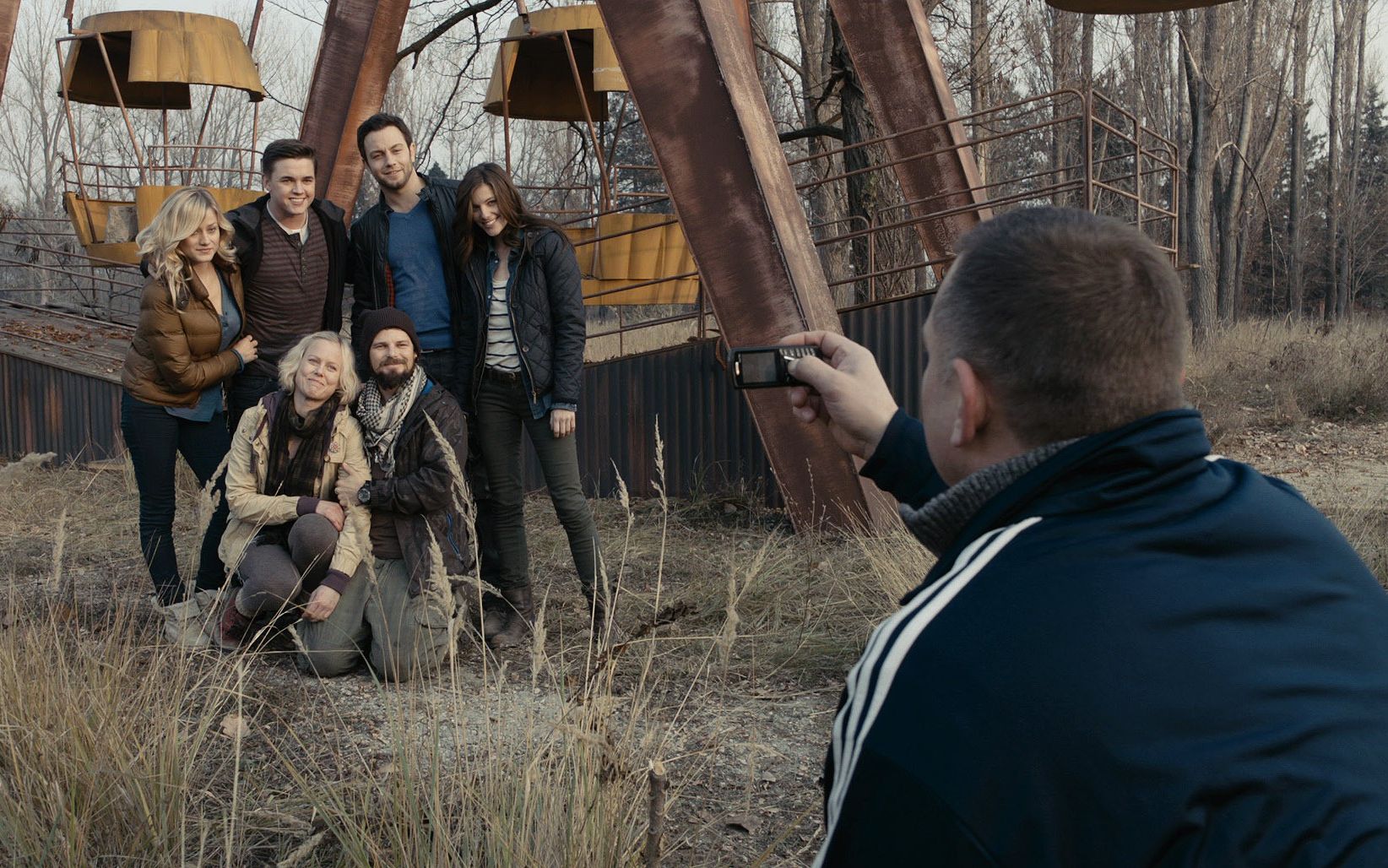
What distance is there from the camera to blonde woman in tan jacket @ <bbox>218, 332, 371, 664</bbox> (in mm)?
4445

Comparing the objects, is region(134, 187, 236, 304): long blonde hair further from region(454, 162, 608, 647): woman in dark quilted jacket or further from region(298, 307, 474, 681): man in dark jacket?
region(454, 162, 608, 647): woman in dark quilted jacket

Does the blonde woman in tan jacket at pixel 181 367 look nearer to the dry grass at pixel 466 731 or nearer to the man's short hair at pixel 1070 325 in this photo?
the dry grass at pixel 466 731

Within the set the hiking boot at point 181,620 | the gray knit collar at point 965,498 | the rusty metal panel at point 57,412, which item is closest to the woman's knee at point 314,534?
the hiking boot at point 181,620

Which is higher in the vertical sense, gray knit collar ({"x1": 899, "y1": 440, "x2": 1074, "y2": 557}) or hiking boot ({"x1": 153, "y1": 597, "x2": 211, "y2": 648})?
gray knit collar ({"x1": 899, "y1": 440, "x2": 1074, "y2": 557})

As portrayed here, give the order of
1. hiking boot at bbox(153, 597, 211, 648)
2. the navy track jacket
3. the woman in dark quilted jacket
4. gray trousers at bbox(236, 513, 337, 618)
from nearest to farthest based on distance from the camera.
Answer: the navy track jacket → hiking boot at bbox(153, 597, 211, 648) → gray trousers at bbox(236, 513, 337, 618) → the woman in dark quilted jacket

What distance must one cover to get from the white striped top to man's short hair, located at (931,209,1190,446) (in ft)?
11.5

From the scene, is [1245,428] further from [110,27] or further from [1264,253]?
[1264,253]

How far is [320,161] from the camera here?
8.05 metres

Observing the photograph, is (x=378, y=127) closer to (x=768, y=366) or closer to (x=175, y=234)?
(x=175, y=234)

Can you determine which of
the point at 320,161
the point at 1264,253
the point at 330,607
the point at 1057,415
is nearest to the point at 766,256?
the point at 330,607

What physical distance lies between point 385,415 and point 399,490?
305 mm

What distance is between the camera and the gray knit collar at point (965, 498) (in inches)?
54.6

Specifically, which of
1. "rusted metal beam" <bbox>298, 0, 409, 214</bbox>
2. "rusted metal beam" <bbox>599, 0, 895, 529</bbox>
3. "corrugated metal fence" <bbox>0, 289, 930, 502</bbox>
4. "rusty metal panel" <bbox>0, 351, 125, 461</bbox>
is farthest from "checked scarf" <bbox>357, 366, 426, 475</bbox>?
"rusty metal panel" <bbox>0, 351, 125, 461</bbox>

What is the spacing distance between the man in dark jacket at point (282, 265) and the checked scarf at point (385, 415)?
22.2 inches
